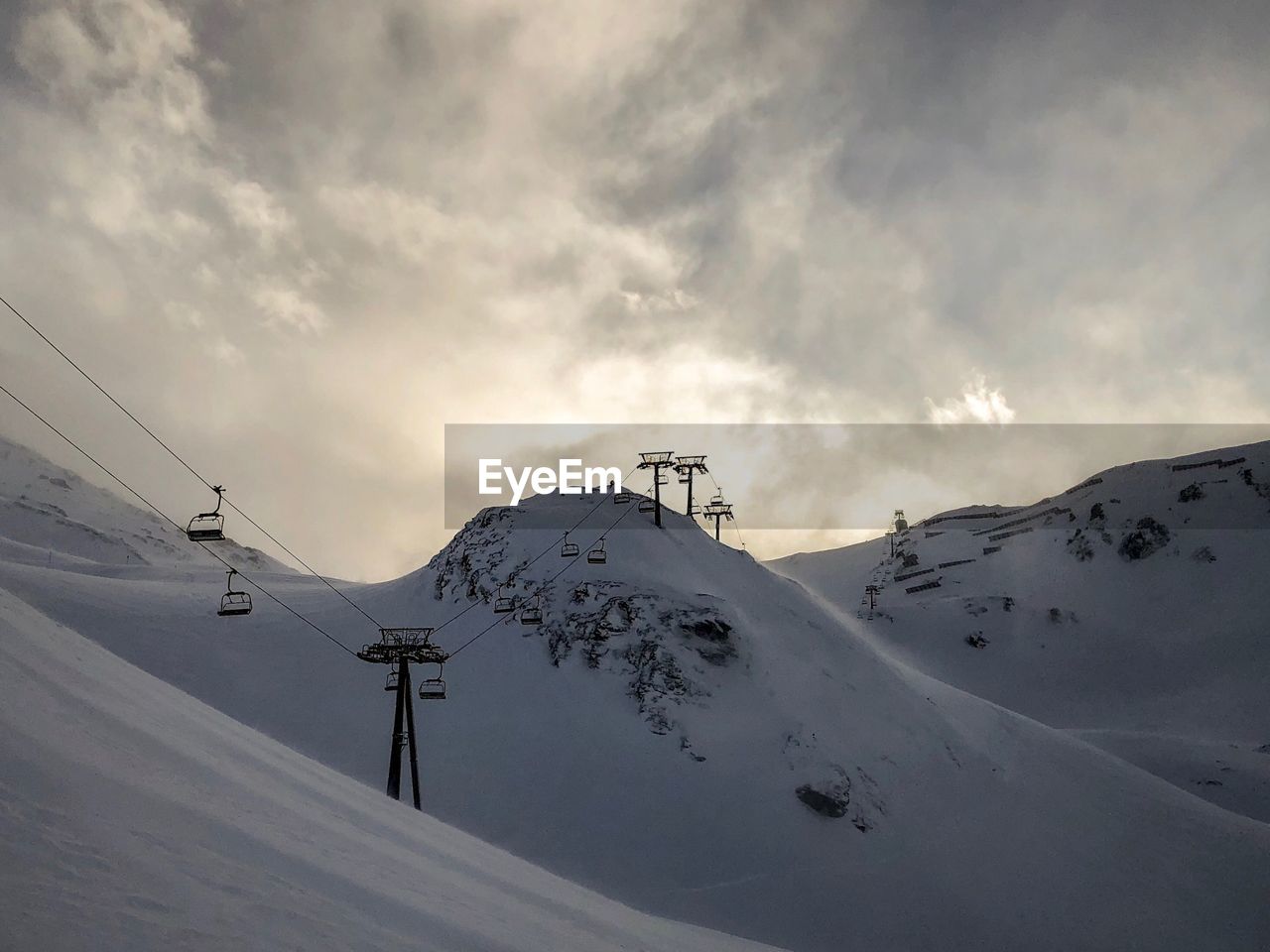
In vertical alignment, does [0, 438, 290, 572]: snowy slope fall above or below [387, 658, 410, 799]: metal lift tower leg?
above

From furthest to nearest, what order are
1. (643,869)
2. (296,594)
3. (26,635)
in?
(296,594) < (643,869) < (26,635)

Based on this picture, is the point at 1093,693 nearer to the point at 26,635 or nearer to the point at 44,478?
the point at 26,635

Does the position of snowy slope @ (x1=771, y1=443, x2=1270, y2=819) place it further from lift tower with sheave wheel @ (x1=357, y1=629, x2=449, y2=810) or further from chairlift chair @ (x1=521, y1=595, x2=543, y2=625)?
lift tower with sheave wheel @ (x1=357, y1=629, x2=449, y2=810)

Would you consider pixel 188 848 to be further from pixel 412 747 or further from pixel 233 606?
pixel 233 606

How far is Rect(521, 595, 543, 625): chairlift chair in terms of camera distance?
39.4 meters

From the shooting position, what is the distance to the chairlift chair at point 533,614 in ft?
129

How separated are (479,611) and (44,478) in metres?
164

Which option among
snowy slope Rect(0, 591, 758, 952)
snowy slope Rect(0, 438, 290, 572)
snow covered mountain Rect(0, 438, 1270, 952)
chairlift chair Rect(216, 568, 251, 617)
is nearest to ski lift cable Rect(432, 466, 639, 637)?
snow covered mountain Rect(0, 438, 1270, 952)

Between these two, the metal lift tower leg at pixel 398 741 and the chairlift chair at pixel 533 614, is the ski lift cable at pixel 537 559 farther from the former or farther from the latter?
the metal lift tower leg at pixel 398 741

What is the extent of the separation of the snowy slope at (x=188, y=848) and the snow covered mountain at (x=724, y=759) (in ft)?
60.6

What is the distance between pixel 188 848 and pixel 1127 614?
92.8 meters

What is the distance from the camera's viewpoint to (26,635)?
41.8 feet

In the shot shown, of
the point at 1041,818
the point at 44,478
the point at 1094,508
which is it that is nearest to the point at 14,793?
the point at 1041,818

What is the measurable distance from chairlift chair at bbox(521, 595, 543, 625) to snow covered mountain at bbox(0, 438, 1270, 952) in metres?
0.84
